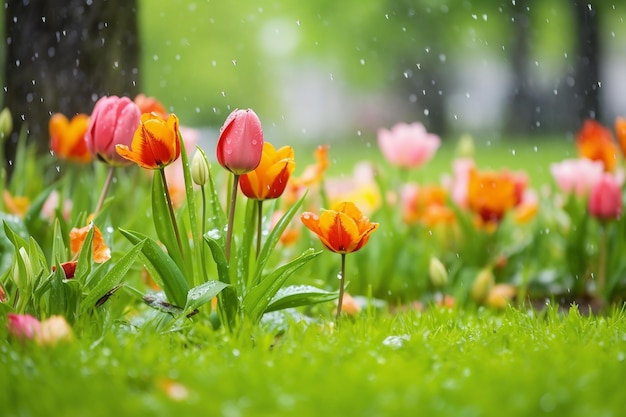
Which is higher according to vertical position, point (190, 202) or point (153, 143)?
point (153, 143)

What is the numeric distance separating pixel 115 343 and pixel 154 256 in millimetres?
306

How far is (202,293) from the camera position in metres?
1.68

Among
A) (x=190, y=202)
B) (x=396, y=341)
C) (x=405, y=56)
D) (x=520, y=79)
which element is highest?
(x=190, y=202)

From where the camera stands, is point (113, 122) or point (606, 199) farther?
point (606, 199)

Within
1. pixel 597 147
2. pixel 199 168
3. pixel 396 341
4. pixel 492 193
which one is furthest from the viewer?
pixel 597 147

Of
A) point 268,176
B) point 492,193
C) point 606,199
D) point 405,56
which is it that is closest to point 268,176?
point 268,176

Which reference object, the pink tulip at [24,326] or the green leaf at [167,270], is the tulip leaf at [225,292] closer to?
the green leaf at [167,270]

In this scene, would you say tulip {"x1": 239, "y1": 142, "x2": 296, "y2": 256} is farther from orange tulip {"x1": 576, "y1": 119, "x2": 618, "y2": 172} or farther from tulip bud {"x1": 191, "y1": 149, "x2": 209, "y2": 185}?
orange tulip {"x1": 576, "y1": 119, "x2": 618, "y2": 172}

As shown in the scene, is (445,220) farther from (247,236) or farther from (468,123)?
(468,123)

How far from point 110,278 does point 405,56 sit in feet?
55.4

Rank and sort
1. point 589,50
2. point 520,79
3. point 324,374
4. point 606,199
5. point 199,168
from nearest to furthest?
point 324,374
point 199,168
point 606,199
point 589,50
point 520,79

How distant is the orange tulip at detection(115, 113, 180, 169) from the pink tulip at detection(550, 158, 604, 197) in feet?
5.98

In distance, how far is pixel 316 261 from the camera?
275cm

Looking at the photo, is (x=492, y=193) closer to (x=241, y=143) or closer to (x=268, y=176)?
(x=268, y=176)
